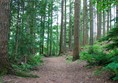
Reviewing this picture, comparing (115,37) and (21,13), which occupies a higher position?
(21,13)

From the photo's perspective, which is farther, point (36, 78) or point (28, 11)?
point (28, 11)

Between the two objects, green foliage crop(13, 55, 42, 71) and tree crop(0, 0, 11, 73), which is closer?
tree crop(0, 0, 11, 73)

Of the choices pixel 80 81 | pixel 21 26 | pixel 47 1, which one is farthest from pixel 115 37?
pixel 47 1

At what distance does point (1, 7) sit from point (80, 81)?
14.8ft

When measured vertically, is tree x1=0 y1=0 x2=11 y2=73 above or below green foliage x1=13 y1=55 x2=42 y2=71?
above

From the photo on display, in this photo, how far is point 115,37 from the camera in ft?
31.3

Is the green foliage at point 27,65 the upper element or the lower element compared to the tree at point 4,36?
lower

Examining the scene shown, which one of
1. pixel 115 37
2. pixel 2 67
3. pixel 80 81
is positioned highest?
pixel 115 37

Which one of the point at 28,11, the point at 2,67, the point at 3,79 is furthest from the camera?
the point at 28,11

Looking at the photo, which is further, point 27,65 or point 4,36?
point 27,65

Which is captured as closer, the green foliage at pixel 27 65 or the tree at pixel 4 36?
the tree at pixel 4 36

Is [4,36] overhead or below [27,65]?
overhead

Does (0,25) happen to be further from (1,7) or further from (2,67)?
(2,67)

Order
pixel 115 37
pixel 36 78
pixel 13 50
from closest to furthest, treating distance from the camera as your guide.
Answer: pixel 36 78 → pixel 115 37 → pixel 13 50
